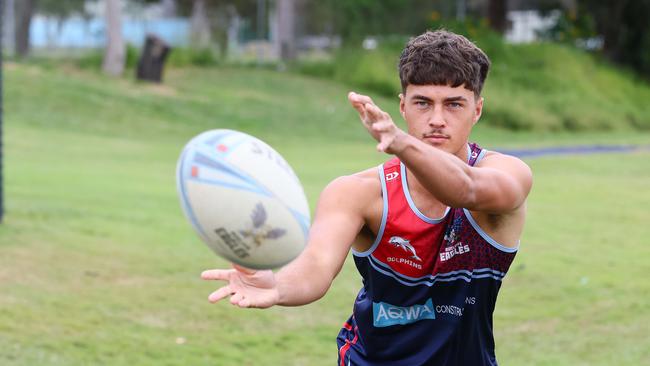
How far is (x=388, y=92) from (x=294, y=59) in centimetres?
592

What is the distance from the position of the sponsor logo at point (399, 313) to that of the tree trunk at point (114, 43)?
26735 millimetres

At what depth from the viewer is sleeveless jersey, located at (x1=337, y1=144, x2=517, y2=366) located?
364 cm

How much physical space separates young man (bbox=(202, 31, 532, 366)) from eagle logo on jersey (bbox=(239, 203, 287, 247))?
0.84 ft

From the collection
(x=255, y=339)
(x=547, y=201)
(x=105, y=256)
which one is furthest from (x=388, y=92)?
(x=255, y=339)

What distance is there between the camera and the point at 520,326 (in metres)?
7.85

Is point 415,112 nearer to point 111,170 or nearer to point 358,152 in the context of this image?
point 111,170

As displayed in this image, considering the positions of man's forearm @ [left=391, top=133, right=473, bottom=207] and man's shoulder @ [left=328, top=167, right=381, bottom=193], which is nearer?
man's forearm @ [left=391, top=133, right=473, bottom=207]

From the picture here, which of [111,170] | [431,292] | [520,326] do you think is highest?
[431,292]

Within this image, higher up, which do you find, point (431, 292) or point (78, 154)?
point (431, 292)

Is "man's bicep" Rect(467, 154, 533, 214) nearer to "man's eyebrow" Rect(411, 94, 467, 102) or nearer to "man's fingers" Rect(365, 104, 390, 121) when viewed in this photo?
"man's eyebrow" Rect(411, 94, 467, 102)

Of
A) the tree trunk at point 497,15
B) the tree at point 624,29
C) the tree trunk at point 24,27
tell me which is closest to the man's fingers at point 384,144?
the tree trunk at point 497,15

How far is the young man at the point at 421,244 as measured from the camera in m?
3.46

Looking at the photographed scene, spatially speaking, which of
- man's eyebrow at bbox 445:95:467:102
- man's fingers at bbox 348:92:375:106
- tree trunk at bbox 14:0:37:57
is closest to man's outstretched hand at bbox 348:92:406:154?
man's fingers at bbox 348:92:375:106

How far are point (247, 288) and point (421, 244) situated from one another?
2.21 ft
